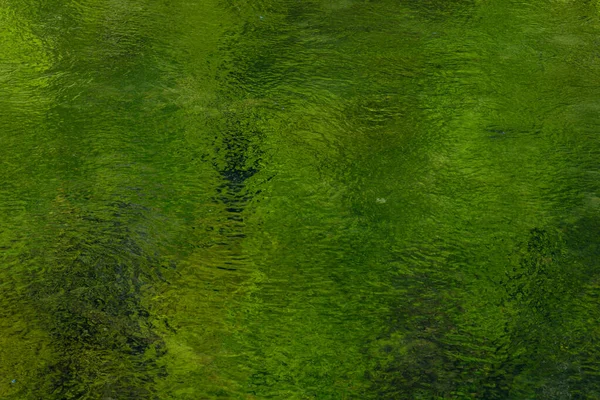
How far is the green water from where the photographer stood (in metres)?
2.51

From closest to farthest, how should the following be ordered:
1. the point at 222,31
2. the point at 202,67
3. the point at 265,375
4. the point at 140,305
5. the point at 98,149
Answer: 1. the point at 265,375
2. the point at 140,305
3. the point at 98,149
4. the point at 202,67
5. the point at 222,31

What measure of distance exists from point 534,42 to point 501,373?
2.41m

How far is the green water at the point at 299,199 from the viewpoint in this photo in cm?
251

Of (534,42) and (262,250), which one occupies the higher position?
(534,42)

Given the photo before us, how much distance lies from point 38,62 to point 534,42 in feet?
8.71

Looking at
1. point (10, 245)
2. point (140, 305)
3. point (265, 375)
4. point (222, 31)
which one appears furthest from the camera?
point (222, 31)

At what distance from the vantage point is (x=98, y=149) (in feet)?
11.4

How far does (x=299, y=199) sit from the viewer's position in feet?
10.5

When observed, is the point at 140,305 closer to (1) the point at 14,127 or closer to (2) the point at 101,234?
(2) the point at 101,234

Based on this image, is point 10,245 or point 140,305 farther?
point 10,245

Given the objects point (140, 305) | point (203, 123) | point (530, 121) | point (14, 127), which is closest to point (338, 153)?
point (203, 123)

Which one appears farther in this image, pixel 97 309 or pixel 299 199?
pixel 299 199

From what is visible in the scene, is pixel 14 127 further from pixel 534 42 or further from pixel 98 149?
pixel 534 42

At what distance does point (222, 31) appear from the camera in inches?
174
